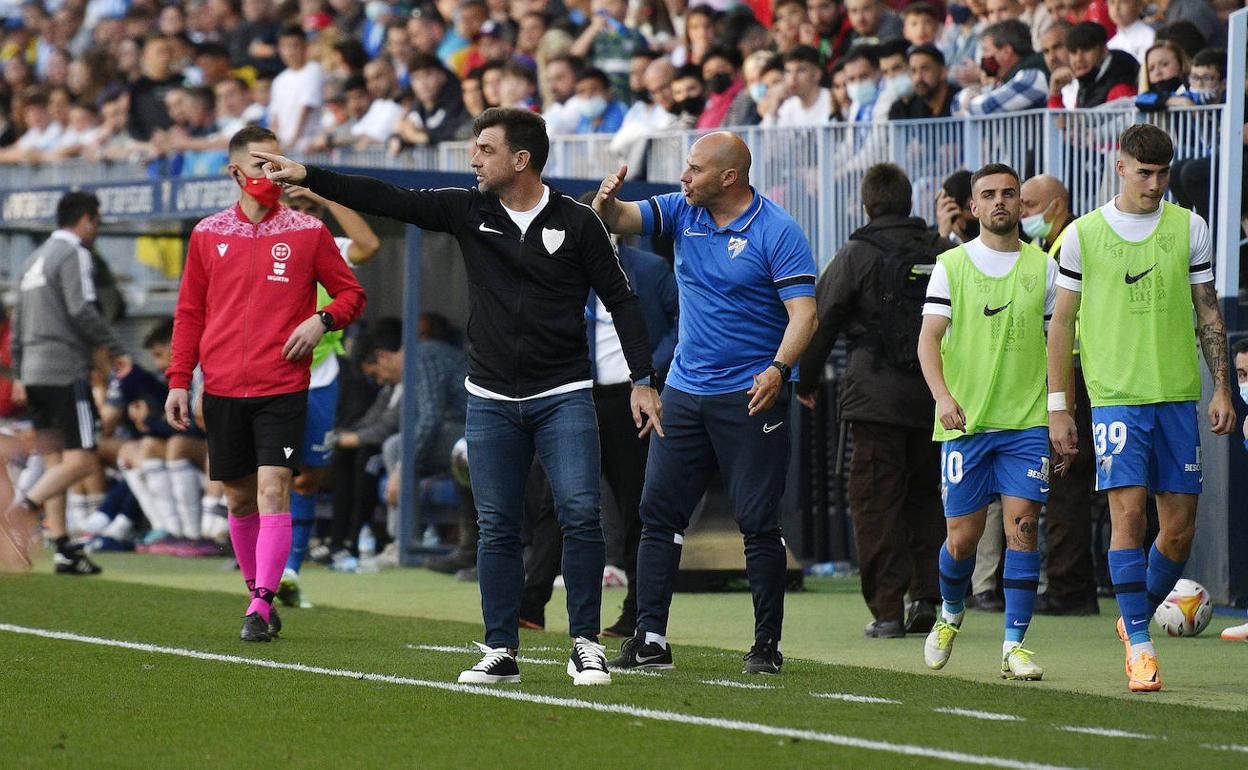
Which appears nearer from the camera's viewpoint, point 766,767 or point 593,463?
point 766,767


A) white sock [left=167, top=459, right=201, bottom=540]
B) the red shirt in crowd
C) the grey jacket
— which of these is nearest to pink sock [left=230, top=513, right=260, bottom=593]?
the red shirt in crowd

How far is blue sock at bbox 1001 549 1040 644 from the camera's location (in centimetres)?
794

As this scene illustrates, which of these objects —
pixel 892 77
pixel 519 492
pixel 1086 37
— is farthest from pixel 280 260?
pixel 892 77

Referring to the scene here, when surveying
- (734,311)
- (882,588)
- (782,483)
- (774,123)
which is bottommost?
(882,588)

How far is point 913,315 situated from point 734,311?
2.24m

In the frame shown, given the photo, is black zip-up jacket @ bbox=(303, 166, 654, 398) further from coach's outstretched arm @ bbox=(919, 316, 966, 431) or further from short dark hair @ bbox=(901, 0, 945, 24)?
short dark hair @ bbox=(901, 0, 945, 24)

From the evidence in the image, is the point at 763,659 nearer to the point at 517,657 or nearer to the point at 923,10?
the point at 517,657

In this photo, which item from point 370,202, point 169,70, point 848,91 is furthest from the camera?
point 169,70

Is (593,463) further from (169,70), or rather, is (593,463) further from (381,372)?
(169,70)

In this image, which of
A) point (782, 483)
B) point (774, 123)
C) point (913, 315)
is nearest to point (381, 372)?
point (774, 123)

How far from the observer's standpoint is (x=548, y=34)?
18.8 m

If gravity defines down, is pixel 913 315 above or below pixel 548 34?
below

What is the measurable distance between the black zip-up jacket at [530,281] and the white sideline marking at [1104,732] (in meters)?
2.01

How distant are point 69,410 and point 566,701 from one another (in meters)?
8.14
